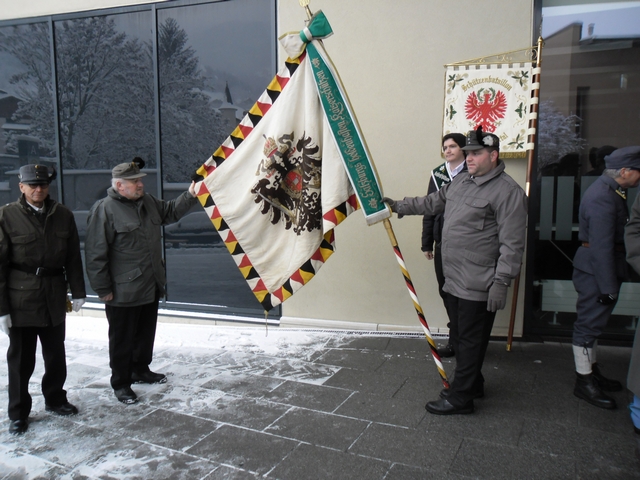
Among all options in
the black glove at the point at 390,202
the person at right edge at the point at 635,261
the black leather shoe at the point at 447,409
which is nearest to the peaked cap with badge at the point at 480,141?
the black glove at the point at 390,202

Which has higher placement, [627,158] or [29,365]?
[627,158]

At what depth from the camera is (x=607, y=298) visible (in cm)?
391

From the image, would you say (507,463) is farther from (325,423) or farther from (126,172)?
(126,172)

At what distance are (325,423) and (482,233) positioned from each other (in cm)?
178

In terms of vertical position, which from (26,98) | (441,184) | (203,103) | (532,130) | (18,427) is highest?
(26,98)

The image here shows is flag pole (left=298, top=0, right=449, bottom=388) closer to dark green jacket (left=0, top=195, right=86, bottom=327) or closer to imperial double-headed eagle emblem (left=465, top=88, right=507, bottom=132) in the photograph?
imperial double-headed eagle emblem (left=465, top=88, right=507, bottom=132)

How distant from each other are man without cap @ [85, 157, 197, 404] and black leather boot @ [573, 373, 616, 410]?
3.53m

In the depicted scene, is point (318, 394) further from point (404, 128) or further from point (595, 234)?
point (404, 128)

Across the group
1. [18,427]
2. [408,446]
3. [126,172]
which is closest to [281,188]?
[126,172]

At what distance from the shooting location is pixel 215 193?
14.4ft

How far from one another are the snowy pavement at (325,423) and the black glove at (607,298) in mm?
801

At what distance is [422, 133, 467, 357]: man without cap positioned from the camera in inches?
182

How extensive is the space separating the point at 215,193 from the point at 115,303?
4.03ft

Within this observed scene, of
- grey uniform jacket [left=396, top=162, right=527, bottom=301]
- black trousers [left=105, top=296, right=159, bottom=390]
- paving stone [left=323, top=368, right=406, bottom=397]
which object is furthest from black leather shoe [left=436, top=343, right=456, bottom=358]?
black trousers [left=105, top=296, right=159, bottom=390]
